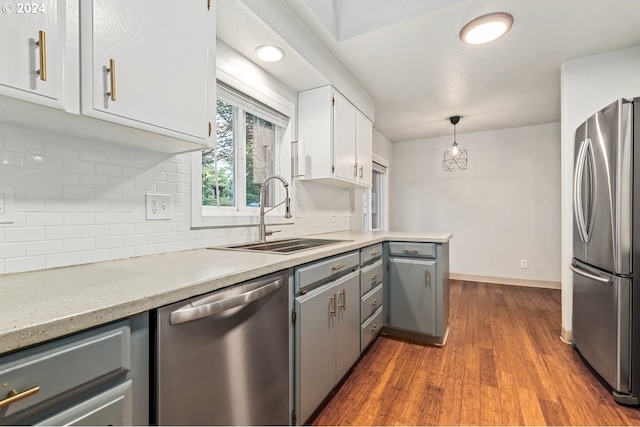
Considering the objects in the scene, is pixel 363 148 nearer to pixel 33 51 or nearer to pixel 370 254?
pixel 370 254

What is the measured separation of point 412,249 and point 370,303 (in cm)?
58

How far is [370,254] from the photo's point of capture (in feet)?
7.04

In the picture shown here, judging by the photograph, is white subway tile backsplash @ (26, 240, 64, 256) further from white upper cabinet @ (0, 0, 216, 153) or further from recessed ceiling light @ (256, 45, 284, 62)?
recessed ceiling light @ (256, 45, 284, 62)

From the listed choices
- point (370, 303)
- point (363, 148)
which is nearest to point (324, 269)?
point (370, 303)

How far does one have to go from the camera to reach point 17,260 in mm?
938

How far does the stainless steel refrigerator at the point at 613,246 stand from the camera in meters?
1.59

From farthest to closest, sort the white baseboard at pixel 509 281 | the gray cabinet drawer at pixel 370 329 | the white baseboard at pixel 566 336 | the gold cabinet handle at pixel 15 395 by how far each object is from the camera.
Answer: the white baseboard at pixel 509 281
the white baseboard at pixel 566 336
the gray cabinet drawer at pixel 370 329
the gold cabinet handle at pixel 15 395

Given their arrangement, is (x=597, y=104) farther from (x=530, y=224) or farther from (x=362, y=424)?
→ (x=362, y=424)

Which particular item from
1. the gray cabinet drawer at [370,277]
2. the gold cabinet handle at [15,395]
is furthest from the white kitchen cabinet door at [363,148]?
the gold cabinet handle at [15,395]

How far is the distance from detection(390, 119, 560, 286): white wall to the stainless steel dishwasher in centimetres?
421

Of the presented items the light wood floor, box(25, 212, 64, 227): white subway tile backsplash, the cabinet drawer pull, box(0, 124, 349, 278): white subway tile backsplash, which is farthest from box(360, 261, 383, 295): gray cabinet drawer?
box(25, 212, 64, 227): white subway tile backsplash

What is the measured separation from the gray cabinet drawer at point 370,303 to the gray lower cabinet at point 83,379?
1488mm

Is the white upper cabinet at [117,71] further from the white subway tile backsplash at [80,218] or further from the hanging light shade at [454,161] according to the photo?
the hanging light shade at [454,161]

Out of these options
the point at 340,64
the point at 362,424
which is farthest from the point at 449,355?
the point at 340,64
